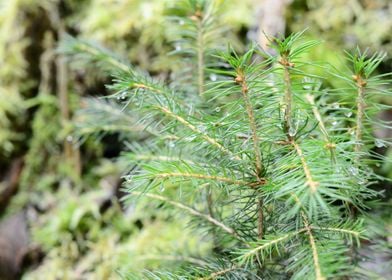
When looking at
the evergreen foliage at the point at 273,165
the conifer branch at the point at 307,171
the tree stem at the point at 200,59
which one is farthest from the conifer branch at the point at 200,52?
the conifer branch at the point at 307,171

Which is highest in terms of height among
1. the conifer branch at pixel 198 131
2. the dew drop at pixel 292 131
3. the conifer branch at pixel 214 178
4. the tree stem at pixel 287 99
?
the tree stem at pixel 287 99

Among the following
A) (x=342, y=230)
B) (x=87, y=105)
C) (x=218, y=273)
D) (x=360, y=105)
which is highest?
(x=360, y=105)

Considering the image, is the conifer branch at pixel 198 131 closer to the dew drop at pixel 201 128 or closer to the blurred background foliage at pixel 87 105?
the dew drop at pixel 201 128

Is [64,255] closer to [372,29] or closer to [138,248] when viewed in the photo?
[138,248]

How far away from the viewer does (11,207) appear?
1.37 meters

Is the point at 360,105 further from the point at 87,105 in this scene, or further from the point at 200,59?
the point at 87,105

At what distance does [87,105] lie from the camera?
1.13 m

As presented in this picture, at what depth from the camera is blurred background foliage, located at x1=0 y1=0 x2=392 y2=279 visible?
44.8 inches

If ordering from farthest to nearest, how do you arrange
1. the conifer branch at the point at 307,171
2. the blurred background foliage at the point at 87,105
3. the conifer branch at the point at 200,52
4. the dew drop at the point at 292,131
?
the blurred background foliage at the point at 87,105 < the conifer branch at the point at 200,52 < the dew drop at the point at 292,131 < the conifer branch at the point at 307,171

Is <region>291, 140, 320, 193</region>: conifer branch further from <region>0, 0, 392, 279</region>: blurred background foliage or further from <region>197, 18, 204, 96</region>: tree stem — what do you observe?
<region>0, 0, 392, 279</region>: blurred background foliage

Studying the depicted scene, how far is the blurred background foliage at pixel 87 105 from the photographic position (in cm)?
114

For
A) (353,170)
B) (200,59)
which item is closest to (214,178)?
(353,170)

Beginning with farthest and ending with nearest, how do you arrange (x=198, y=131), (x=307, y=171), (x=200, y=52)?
(x=200, y=52), (x=198, y=131), (x=307, y=171)

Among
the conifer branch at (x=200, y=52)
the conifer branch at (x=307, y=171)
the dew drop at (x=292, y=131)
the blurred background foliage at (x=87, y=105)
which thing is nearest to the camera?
the conifer branch at (x=307, y=171)
